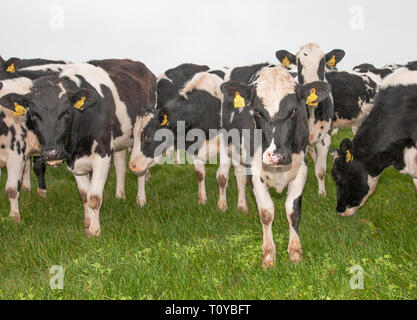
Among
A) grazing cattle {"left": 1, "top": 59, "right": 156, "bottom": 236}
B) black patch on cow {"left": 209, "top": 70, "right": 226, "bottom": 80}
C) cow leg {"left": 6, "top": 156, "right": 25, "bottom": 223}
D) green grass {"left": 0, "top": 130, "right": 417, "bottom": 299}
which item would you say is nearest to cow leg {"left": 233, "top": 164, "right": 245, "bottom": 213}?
green grass {"left": 0, "top": 130, "right": 417, "bottom": 299}

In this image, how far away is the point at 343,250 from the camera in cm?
492

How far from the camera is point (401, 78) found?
5504 millimetres

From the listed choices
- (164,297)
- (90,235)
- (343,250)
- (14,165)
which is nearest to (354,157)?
(343,250)

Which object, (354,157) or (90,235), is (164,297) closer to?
(90,235)

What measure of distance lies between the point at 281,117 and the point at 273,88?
1.17 feet

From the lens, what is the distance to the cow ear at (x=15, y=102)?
594cm

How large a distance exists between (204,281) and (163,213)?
2917mm

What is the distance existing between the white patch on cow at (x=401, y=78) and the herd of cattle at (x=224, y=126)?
12 mm

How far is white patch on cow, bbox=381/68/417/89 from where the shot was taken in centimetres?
543

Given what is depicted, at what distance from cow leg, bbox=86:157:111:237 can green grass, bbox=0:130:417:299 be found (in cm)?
20

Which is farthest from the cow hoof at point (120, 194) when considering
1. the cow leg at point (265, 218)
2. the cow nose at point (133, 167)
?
the cow leg at point (265, 218)

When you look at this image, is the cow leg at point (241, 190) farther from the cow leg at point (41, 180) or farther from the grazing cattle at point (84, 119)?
the cow leg at point (41, 180)

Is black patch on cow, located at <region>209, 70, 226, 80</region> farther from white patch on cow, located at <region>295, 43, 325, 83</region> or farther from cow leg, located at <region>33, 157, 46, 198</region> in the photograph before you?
cow leg, located at <region>33, 157, 46, 198</region>

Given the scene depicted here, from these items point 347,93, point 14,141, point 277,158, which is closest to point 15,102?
point 14,141
